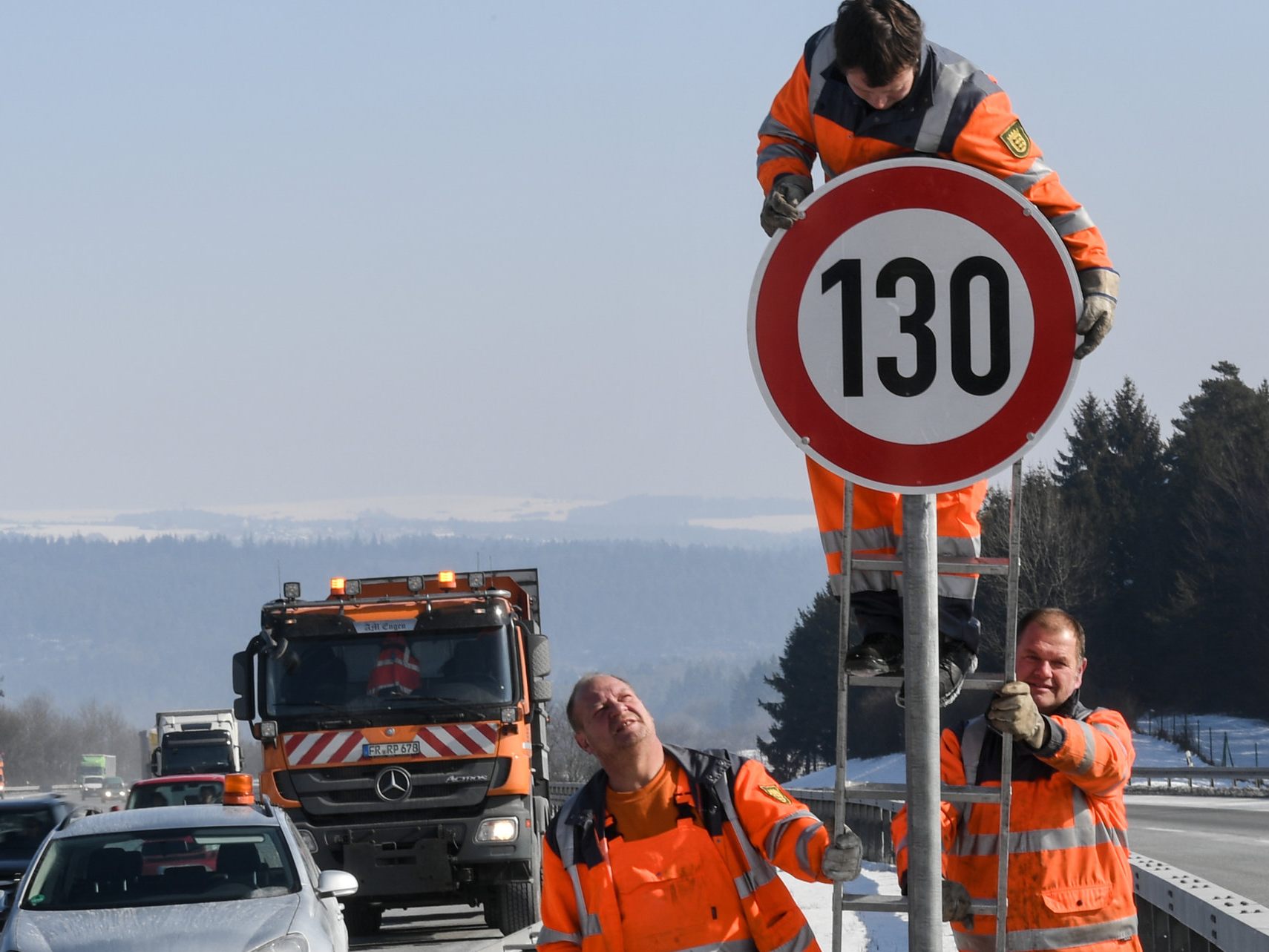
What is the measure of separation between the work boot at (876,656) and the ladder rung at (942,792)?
25cm

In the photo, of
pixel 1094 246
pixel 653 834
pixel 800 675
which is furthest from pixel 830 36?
pixel 800 675

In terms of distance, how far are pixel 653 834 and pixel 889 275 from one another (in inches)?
71.5

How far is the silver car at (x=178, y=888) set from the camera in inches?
421

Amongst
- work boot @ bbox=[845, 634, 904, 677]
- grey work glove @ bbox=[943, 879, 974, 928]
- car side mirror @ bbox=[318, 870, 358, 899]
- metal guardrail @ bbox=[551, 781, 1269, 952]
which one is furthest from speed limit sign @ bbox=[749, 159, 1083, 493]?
car side mirror @ bbox=[318, 870, 358, 899]

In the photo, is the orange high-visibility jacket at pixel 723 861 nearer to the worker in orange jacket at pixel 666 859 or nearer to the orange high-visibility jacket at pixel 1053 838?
the worker in orange jacket at pixel 666 859

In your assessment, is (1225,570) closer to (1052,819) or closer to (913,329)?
(1052,819)

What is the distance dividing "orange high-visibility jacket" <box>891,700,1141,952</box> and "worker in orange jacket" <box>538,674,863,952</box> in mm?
503

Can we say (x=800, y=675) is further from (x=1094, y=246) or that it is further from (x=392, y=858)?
(x=1094, y=246)

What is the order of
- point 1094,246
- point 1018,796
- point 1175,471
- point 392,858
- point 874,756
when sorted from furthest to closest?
point 874,756 → point 1175,471 → point 392,858 → point 1018,796 → point 1094,246

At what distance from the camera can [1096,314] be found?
3967 mm

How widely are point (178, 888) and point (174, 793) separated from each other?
625 inches

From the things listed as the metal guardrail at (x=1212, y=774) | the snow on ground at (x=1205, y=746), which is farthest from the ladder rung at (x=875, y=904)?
the snow on ground at (x=1205, y=746)

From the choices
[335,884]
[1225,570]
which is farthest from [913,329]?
[1225,570]

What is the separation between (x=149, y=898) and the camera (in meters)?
11.5
